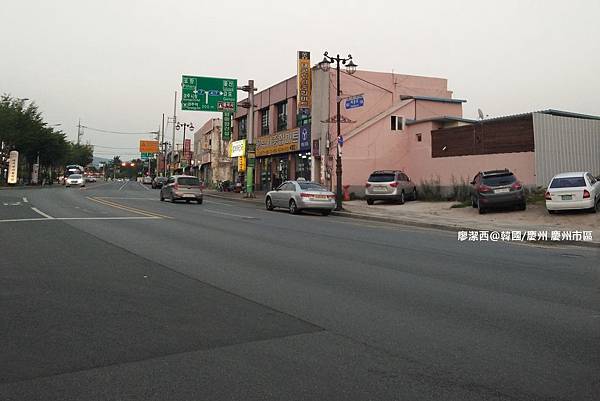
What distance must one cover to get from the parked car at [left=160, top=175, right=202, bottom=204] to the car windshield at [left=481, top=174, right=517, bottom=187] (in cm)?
1596

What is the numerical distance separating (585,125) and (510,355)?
24635 millimetres

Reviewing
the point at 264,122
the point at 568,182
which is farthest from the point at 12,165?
the point at 568,182

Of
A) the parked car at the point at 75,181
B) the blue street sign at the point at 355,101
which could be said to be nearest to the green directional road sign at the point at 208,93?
the blue street sign at the point at 355,101

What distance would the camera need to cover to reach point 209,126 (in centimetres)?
6294

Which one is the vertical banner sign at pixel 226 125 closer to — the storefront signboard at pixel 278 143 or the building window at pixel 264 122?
the building window at pixel 264 122

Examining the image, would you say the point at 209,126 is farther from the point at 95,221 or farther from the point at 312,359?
the point at 312,359

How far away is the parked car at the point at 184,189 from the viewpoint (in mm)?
28219

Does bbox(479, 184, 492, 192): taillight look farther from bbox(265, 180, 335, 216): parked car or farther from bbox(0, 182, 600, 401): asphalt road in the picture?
bbox(0, 182, 600, 401): asphalt road

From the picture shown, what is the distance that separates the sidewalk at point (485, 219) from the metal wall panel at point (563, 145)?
4036 mm

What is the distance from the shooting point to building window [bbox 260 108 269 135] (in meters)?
42.8

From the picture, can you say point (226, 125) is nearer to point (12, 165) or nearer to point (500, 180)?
point (12, 165)

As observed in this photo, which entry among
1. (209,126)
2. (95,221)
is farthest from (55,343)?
(209,126)

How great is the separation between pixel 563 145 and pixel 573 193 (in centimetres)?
788

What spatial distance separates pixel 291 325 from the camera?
523 centimetres
